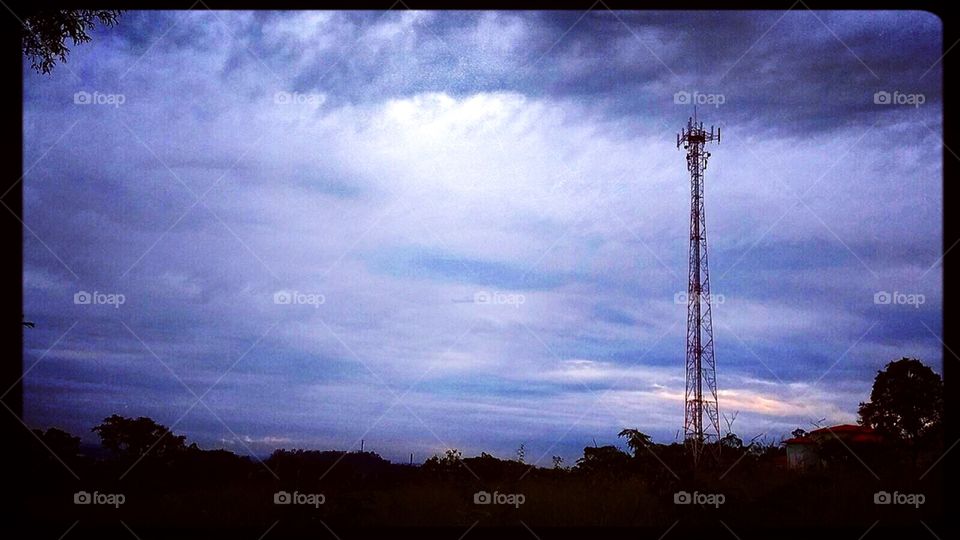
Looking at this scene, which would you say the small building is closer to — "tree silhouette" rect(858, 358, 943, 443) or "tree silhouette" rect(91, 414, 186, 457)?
"tree silhouette" rect(858, 358, 943, 443)

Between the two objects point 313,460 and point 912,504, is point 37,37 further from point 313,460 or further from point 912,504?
point 912,504

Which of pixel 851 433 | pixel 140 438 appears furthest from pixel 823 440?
pixel 140 438

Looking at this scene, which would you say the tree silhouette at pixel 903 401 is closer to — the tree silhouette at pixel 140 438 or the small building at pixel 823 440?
the small building at pixel 823 440

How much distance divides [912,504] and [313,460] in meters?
4.90

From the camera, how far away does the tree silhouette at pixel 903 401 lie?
357 inches

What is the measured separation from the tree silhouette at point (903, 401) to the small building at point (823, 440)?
0.16 meters

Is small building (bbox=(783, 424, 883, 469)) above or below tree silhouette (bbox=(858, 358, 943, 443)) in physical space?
below

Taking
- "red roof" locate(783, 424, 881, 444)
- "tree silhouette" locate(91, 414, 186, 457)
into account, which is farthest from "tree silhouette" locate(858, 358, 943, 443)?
"tree silhouette" locate(91, 414, 186, 457)

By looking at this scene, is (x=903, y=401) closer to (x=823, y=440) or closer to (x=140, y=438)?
(x=823, y=440)

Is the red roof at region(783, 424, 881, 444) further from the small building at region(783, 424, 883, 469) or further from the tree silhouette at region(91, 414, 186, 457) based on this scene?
the tree silhouette at region(91, 414, 186, 457)

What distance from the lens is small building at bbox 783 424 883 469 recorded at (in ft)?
28.8

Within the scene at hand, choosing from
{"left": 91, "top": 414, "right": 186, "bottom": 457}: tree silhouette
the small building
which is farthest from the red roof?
{"left": 91, "top": 414, "right": 186, "bottom": 457}: tree silhouette

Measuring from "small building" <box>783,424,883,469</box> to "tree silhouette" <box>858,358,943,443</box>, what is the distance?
0.52 feet

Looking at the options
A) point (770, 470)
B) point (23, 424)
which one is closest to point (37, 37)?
point (23, 424)
